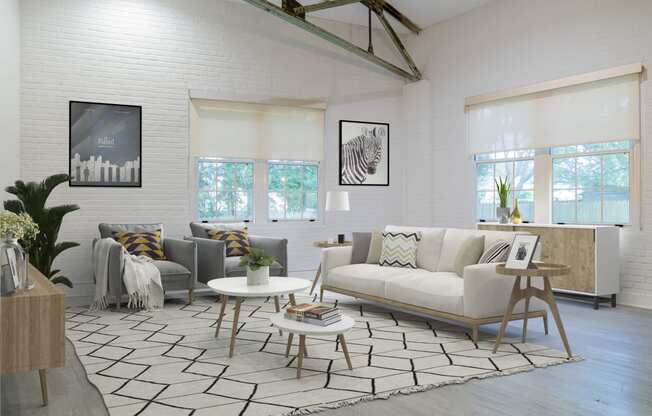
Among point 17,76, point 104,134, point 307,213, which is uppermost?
point 17,76

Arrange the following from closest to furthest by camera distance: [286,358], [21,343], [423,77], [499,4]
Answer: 1. [21,343]
2. [286,358]
3. [499,4]
4. [423,77]

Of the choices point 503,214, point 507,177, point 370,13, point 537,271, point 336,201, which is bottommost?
point 537,271

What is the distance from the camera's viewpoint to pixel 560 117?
22.3 ft

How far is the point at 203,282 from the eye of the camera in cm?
651

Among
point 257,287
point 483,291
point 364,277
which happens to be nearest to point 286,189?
point 364,277

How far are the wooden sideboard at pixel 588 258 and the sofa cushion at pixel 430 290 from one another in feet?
5.67

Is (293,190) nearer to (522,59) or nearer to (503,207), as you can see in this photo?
(503,207)

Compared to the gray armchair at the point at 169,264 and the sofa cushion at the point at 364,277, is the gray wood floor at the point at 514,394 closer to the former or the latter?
the gray armchair at the point at 169,264

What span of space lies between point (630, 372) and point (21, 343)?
350 centimetres

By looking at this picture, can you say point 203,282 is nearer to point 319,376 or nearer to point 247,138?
point 247,138

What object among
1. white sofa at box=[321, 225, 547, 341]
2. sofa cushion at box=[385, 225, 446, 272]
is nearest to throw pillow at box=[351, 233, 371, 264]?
white sofa at box=[321, 225, 547, 341]

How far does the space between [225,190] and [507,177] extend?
12.1 ft

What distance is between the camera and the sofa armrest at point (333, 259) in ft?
20.2

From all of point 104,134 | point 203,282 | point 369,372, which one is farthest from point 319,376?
point 104,134
